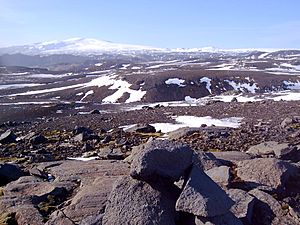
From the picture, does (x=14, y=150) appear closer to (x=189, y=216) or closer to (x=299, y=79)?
(x=189, y=216)

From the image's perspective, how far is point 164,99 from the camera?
66.4 meters

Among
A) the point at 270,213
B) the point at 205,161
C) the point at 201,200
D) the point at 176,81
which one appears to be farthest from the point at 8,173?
the point at 176,81

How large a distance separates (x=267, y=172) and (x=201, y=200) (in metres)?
4.65

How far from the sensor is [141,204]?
9.50 m

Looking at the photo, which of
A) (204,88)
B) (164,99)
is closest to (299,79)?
(204,88)

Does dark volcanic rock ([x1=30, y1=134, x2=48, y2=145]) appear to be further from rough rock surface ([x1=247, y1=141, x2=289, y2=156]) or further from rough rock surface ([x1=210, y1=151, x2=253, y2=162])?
rough rock surface ([x1=247, y1=141, x2=289, y2=156])

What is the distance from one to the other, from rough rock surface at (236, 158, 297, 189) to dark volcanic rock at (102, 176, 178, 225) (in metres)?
3.77

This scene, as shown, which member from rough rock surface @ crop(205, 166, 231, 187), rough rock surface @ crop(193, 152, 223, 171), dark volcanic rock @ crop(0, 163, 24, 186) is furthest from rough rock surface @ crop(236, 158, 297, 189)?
dark volcanic rock @ crop(0, 163, 24, 186)

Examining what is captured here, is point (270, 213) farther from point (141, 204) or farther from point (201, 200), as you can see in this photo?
point (141, 204)

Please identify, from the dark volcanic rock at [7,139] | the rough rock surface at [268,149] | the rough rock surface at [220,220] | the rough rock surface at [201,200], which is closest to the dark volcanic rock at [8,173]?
the rough rock surface at [201,200]

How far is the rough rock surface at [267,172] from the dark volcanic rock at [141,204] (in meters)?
3.77

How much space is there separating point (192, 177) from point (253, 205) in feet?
7.85

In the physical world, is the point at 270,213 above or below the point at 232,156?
above

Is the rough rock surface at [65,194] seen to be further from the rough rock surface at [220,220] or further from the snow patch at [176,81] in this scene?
the snow patch at [176,81]
